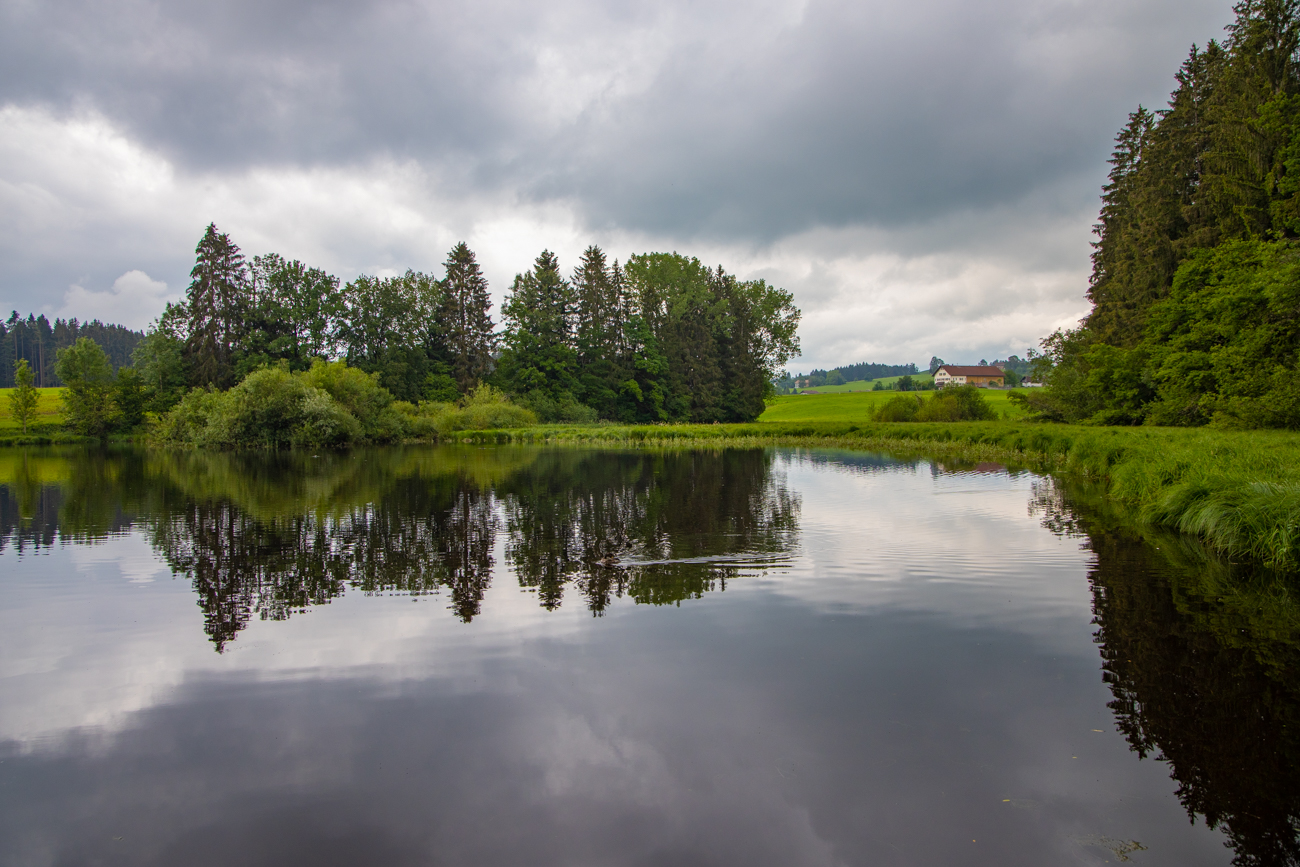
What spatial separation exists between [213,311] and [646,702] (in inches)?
2627

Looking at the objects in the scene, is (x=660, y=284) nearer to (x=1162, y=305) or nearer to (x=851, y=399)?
(x=851, y=399)

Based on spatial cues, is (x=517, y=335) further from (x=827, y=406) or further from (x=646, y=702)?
(x=646, y=702)

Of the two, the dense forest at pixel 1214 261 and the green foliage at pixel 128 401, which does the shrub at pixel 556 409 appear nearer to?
the green foliage at pixel 128 401

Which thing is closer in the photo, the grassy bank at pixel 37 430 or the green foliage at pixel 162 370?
the grassy bank at pixel 37 430

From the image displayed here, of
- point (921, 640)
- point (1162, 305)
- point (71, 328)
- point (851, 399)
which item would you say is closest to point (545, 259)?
point (851, 399)

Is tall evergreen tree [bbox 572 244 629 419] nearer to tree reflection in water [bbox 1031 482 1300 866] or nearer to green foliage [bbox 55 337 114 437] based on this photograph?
green foliage [bbox 55 337 114 437]

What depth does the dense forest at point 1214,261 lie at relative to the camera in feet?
78.2

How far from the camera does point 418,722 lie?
5.42 metres

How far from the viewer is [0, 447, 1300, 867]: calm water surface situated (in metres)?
4.06

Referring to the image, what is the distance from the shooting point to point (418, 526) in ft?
46.2

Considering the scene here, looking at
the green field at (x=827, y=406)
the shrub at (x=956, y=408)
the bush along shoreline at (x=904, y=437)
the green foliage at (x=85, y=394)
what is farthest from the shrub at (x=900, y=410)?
the green foliage at (x=85, y=394)

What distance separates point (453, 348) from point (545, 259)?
41.7ft

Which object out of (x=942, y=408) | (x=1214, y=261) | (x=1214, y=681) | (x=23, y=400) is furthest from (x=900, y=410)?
(x=23, y=400)

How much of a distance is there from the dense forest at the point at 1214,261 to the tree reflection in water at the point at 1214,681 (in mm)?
17145
